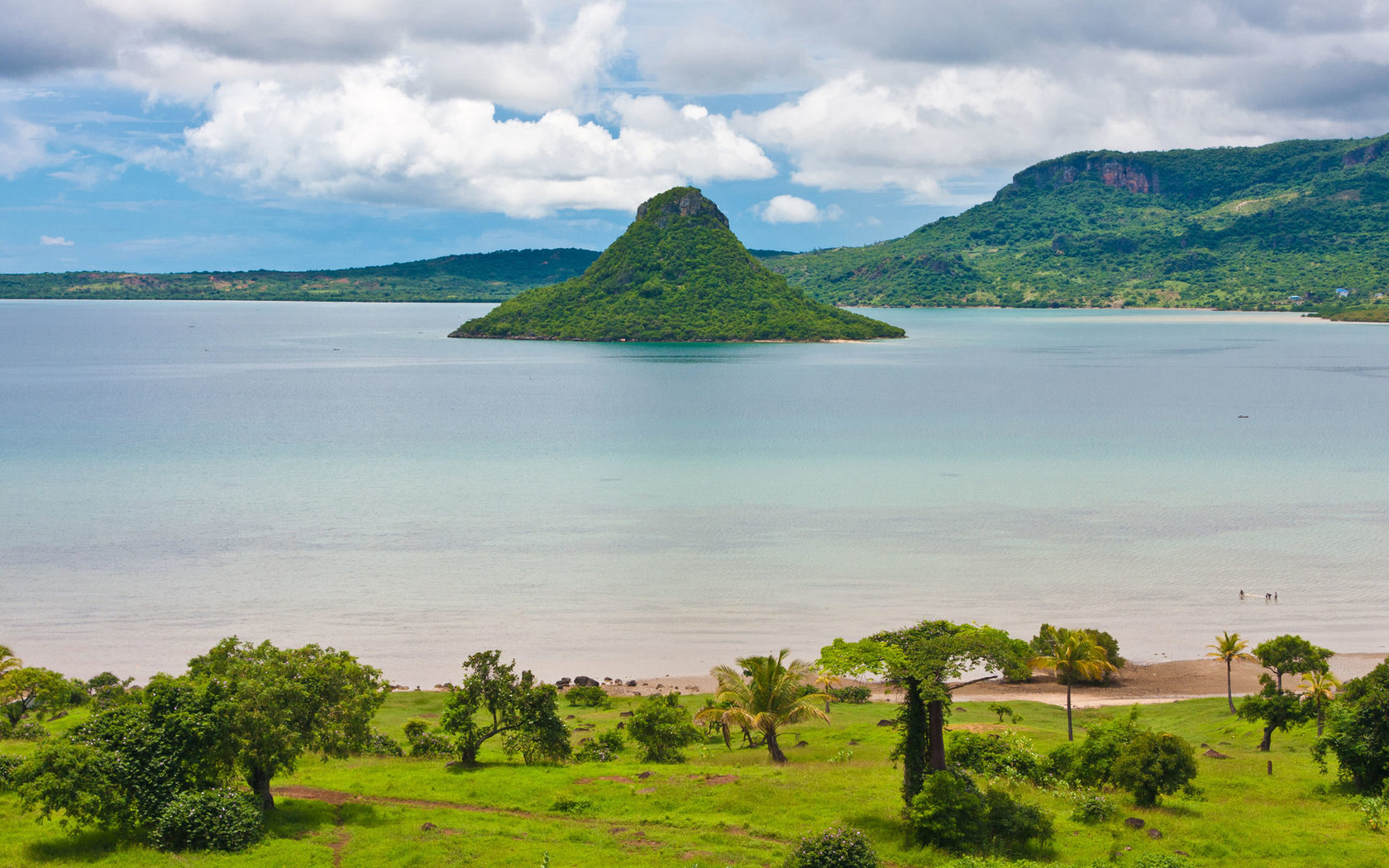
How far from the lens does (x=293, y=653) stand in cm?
2491

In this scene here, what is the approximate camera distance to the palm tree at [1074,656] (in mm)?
34000

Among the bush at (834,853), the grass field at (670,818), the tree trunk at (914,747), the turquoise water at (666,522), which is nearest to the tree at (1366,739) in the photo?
the grass field at (670,818)

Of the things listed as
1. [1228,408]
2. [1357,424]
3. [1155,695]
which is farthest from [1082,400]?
[1155,695]

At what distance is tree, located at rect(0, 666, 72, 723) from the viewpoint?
101 feet

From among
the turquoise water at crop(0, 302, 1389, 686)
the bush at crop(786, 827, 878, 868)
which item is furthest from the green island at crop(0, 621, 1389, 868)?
the turquoise water at crop(0, 302, 1389, 686)

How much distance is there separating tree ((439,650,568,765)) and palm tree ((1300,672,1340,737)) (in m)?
21.3

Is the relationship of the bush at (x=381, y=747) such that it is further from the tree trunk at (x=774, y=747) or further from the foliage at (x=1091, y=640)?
the foliage at (x=1091, y=640)

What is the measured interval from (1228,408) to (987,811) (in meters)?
98.6

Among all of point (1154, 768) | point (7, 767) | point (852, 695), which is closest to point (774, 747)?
point (852, 695)

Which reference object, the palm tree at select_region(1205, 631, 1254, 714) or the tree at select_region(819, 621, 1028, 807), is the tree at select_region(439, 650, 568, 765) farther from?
the palm tree at select_region(1205, 631, 1254, 714)

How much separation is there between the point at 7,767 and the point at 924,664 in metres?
20.8

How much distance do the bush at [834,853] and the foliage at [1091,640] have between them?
18.9m

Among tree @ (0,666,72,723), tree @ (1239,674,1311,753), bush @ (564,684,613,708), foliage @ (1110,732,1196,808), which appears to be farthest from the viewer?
bush @ (564,684,613,708)

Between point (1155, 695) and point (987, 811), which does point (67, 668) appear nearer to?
point (987, 811)
